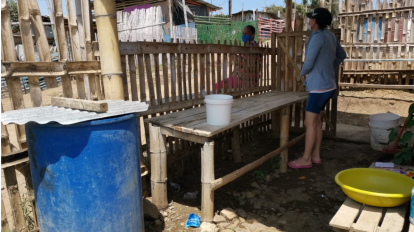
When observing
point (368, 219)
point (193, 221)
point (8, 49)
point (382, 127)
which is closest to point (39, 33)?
point (8, 49)

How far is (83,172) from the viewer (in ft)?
6.82

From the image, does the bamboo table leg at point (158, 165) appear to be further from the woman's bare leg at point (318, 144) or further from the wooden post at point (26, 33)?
the woman's bare leg at point (318, 144)

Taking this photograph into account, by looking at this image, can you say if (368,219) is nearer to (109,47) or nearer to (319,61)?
(319,61)

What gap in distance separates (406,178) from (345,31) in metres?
8.65

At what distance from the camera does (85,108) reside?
2.23 meters

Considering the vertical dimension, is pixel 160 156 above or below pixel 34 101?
below

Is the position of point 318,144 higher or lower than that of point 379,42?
lower

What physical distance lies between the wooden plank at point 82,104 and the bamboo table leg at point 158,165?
965mm

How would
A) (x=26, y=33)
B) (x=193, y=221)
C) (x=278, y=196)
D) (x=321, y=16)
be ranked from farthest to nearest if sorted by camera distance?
(x=321, y=16)
(x=278, y=196)
(x=193, y=221)
(x=26, y=33)

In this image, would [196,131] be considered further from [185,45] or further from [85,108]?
[185,45]

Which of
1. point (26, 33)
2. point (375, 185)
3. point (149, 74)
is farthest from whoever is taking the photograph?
point (149, 74)

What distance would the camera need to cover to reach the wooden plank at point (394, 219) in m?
2.15

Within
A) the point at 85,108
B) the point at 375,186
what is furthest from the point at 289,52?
the point at 85,108

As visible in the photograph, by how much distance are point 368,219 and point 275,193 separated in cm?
163
